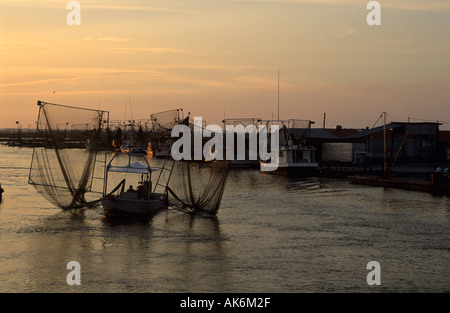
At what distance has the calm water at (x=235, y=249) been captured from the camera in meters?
24.0

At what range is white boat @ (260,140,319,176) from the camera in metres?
84.8

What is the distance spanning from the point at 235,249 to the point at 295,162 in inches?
2268

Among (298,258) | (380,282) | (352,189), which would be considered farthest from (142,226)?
(352,189)

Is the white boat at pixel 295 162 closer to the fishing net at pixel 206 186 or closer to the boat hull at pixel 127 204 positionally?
the fishing net at pixel 206 186

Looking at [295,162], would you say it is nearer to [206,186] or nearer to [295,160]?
[295,160]

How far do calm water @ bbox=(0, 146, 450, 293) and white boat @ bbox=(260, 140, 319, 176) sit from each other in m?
34.6

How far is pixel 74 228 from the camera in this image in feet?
118

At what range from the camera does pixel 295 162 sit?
8688 centimetres

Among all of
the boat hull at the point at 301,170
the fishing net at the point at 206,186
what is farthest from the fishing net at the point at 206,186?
the boat hull at the point at 301,170

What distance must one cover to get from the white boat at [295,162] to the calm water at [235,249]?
114 feet

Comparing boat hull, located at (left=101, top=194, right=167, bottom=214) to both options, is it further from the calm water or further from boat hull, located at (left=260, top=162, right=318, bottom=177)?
boat hull, located at (left=260, top=162, right=318, bottom=177)
